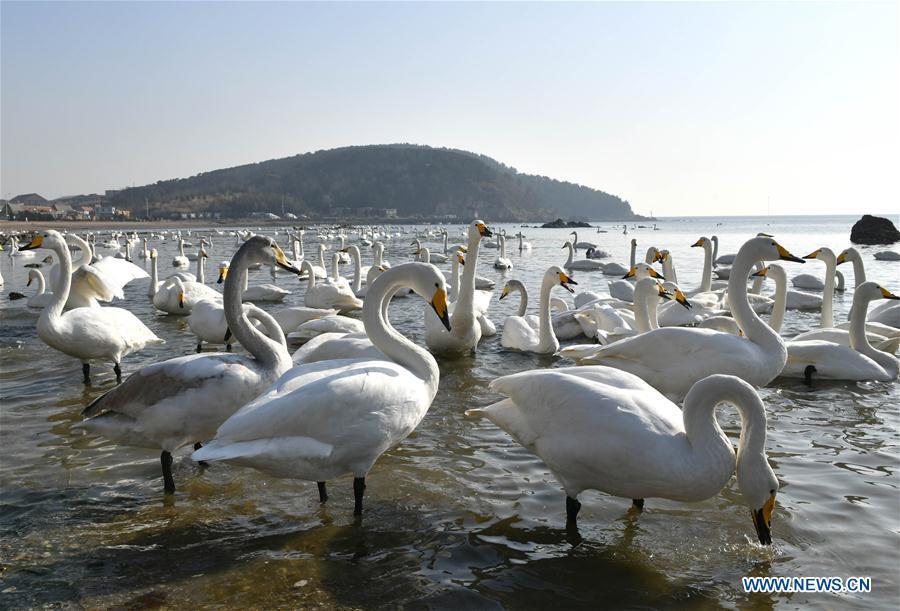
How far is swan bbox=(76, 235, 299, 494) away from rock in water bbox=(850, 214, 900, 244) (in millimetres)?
50399

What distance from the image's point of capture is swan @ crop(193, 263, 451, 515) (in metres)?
4.10

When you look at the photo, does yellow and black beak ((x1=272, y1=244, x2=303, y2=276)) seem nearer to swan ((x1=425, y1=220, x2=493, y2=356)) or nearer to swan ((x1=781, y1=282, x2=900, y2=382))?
swan ((x1=425, y1=220, x2=493, y2=356))

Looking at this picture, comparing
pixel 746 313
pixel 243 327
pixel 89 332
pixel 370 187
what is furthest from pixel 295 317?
pixel 370 187

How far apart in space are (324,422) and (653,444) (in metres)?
1.97

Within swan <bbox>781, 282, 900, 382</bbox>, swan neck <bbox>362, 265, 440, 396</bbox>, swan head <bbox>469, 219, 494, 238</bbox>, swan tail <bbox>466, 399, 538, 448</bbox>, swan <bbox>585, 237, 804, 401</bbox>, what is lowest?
swan <bbox>781, 282, 900, 382</bbox>

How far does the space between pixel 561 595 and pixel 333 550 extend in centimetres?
144

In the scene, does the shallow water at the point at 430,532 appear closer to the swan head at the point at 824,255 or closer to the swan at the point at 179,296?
the swan head at the point at 824,255

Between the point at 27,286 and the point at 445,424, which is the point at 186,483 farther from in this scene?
the point at 27,286

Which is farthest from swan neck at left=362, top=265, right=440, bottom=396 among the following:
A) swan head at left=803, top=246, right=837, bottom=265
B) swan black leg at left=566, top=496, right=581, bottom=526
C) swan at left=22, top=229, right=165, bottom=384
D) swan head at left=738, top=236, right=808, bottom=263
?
swan head at left=803, top=246, right=837, bottom=265

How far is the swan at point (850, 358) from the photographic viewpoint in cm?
804

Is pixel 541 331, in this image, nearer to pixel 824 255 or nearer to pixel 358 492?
pixel 824 255

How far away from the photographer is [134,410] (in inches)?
192

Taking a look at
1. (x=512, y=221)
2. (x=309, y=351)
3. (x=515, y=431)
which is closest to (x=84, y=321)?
(x=309, y=351)

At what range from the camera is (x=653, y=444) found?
3977 mm
